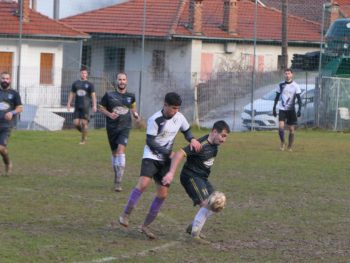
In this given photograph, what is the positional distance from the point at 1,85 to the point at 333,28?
1842cm

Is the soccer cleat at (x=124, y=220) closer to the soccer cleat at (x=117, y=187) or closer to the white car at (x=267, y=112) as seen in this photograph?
the soccer cleat at (x=117, y=187)

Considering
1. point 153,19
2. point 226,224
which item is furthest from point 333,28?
point 226,224

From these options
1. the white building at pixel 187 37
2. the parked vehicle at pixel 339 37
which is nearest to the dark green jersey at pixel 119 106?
the parked vehicle at pixel 339 37

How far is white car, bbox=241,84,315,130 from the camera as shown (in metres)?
29.7

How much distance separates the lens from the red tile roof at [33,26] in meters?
31.5

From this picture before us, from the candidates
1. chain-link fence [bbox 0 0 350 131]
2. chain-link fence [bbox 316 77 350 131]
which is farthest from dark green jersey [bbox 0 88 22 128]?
chain-link fence [bbox 316 77 350 131]

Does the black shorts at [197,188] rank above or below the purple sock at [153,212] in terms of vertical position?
above

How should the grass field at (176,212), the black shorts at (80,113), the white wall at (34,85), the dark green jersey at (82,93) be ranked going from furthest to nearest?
the white wall at (34,85) → the black shorts at (80,113) → the dark green jersey at (82,93) → the grass field at (176,212)

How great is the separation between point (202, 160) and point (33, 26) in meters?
24.0

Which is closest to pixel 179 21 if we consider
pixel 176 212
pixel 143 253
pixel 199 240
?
pixel 176 212

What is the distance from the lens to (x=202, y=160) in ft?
34.0

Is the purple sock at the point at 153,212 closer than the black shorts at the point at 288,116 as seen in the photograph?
Yes

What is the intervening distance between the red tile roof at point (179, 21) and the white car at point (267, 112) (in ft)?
20.2

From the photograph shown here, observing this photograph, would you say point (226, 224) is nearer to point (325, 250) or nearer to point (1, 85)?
point (325, 250)
